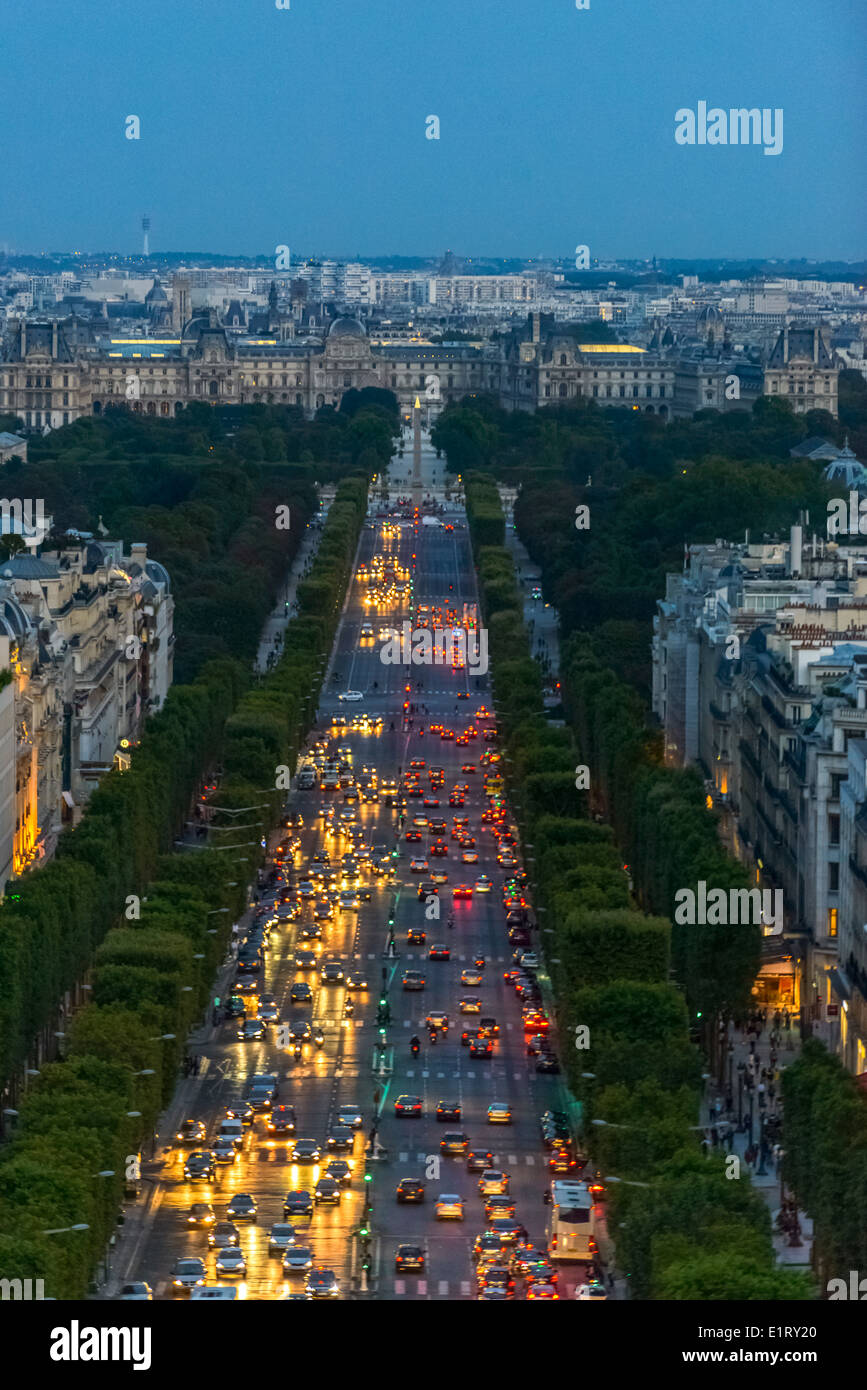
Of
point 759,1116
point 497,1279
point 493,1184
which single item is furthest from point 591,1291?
point 759,1116

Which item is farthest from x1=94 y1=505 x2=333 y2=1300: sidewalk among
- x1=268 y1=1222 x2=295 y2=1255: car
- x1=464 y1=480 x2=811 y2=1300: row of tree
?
x1=464 y1=480 x2=811 y2=1300: row of tree

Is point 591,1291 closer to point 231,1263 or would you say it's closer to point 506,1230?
point 506,1230

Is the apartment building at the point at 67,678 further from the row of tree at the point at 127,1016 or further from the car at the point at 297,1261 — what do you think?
the car at the point at 297,1261

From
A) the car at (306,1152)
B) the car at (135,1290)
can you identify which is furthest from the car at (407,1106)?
the car at (135,1290)

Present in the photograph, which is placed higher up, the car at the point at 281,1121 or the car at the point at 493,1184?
the car at the point at 493,1184

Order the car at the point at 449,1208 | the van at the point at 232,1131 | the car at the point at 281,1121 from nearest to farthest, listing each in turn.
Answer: the car at the point at 449,1208
the van at the point at 232,1131
the car at the point at 281,1121
